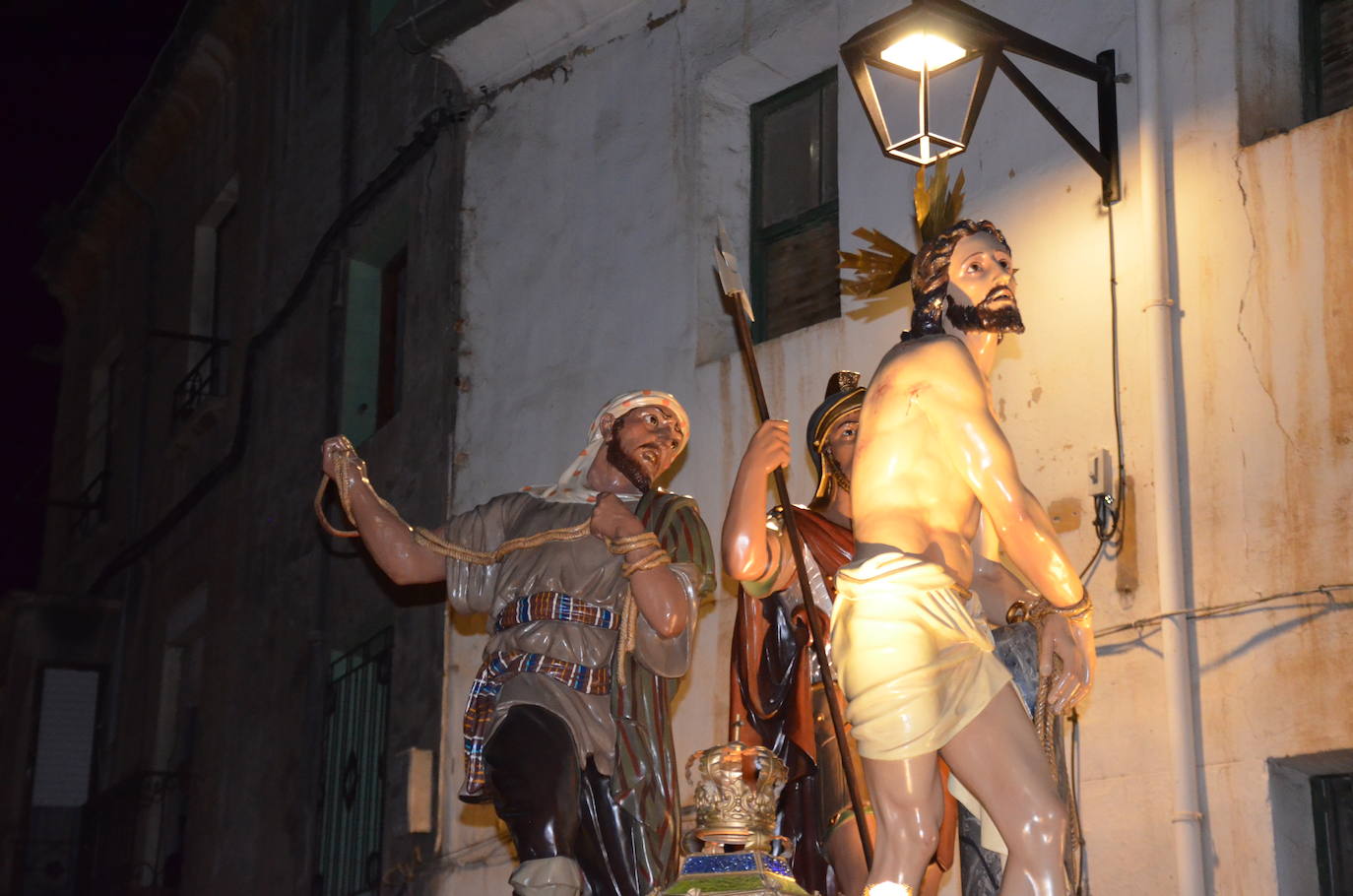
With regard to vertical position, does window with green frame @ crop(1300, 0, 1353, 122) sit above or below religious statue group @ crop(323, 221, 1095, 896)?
above

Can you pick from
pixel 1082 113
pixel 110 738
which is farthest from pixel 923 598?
pixel 110 738

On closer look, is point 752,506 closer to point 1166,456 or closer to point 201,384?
point 1166,456

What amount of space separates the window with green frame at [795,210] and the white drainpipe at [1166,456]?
214cm

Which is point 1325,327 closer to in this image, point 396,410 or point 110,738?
point 396,410

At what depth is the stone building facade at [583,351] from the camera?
6828 millimetres

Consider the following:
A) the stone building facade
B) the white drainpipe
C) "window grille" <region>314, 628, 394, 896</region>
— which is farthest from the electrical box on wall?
"window grille" <region>314, 628, 394, 896</region>

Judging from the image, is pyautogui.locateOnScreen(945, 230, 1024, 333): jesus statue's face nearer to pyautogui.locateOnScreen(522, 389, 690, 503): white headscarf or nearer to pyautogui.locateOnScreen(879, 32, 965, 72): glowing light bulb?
pyautogui.locateOnScreen(522, 389, 690, 503): white headscarf

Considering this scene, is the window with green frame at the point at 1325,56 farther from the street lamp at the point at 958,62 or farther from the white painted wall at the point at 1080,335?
the street lamp at the point at 958,62

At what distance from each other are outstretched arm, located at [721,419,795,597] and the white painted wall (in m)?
1.51

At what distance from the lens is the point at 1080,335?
24.7ft

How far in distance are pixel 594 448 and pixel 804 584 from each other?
1.17 metres

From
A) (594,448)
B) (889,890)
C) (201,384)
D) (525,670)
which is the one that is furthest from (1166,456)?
(201,384)

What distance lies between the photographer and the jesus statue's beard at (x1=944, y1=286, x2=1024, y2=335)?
583 centimetres

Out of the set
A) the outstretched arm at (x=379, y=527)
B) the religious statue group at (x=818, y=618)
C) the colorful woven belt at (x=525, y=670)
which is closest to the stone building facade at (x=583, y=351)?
the religious statue group at (x=818, y=618)
